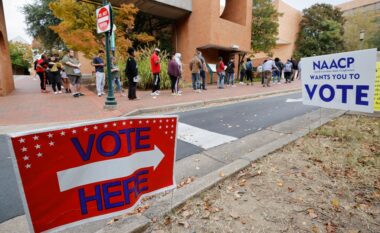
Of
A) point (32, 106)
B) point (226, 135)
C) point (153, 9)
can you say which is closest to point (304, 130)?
point (226, 135)

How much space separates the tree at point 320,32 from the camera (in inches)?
1389

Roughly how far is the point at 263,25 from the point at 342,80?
Answer: 23428mm

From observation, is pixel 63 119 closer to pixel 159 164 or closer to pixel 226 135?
pixel 226 135

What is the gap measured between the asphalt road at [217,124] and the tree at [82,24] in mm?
7675

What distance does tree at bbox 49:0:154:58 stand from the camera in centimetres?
1145

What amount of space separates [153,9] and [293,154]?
15.5 metres

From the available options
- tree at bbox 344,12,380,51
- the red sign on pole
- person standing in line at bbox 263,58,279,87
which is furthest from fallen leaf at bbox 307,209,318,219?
tree at bbox 344,12,380,51

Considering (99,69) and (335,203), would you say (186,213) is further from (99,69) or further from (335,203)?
(99,69)

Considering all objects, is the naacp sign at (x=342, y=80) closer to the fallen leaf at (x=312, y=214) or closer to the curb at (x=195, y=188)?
the curb at (x=195, y=188)

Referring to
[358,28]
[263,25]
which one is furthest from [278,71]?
[358,28]

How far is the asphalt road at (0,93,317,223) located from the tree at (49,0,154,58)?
7.68 meters

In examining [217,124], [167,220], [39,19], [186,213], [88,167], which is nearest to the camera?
[88,167]

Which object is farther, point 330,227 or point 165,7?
point 165,7

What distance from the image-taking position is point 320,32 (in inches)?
1410
